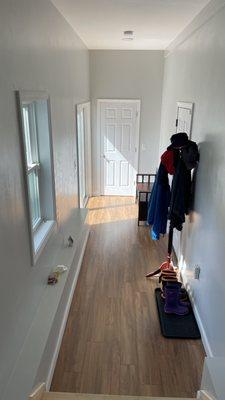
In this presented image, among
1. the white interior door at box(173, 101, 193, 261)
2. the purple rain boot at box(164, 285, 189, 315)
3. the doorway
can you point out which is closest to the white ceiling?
the white interior door at box(173, 101, 193, 261)

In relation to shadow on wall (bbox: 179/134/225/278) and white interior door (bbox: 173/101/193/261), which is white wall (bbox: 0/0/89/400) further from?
white interior door (bbox: 173/101/193/261)

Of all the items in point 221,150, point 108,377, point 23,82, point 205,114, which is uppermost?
point 23,82

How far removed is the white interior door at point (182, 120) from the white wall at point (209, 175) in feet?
0.41

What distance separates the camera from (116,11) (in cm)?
288

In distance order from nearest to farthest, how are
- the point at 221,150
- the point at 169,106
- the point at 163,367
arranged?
the point at 221,150 → the point at 163,367 → the point at 169,106

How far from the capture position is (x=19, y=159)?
1797mm

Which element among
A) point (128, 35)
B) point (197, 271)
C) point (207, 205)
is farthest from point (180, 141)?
point (128, 35)

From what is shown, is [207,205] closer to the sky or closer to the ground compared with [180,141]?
closer to the ground

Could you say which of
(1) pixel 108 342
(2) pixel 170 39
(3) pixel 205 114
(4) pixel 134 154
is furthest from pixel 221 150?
(4) pixel 134 154

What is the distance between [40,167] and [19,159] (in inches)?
30.7

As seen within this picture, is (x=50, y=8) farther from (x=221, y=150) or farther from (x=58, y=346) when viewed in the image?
(x=58, y=346)

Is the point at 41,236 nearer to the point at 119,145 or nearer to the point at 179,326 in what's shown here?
the point at 179,326

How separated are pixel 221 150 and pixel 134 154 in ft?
13.1

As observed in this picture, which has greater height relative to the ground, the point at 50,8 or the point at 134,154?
the point at 50,8
